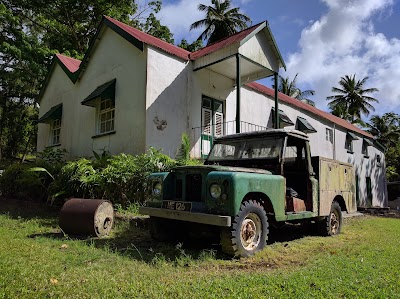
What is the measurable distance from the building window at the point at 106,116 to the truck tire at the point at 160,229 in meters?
7.17

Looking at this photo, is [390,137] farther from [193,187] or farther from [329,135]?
[193,187]

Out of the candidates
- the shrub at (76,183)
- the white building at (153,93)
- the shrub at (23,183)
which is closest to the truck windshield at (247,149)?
the shrub at (76,183)

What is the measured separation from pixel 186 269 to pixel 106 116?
9.72m

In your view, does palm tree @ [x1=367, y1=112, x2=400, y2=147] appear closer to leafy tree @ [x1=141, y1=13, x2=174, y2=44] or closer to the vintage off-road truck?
leafy tree @ [x1=141, y1=13, x2=174, y2=44]

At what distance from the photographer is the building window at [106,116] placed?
1268 centimetres

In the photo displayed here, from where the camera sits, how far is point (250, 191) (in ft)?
16.7

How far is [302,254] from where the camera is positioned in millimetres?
5527

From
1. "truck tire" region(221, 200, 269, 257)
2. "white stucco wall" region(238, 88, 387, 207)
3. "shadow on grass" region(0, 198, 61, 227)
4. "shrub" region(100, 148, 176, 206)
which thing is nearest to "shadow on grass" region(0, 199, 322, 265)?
"shadow on grass" region(0, 198, 61, 227)

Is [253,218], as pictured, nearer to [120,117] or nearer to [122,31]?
[120,117]

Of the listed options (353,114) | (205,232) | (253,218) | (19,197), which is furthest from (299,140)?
(353,114)

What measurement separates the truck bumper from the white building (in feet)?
17.3

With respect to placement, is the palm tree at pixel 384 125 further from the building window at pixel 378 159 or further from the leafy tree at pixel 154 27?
the leafy tree at pixel 154 27

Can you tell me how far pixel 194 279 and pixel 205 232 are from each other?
5.96 feet

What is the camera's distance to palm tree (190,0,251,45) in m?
31.6
